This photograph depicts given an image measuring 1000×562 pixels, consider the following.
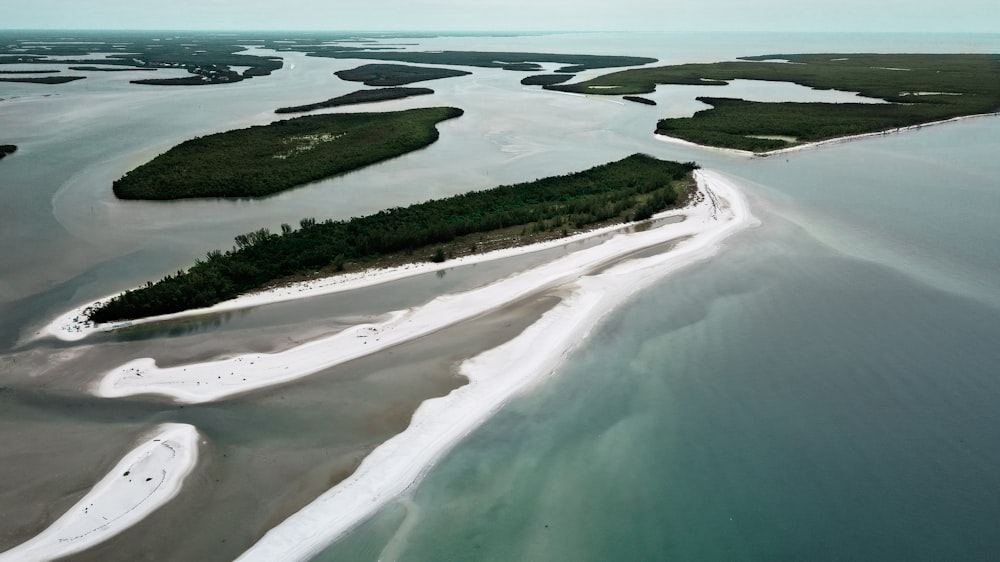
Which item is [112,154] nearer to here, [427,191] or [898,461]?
[427,191]

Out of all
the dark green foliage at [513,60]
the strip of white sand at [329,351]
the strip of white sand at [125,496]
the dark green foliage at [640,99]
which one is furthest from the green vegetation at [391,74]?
the strip of white sand at [125,496]

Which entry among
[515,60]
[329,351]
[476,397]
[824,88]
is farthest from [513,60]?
[476,397]

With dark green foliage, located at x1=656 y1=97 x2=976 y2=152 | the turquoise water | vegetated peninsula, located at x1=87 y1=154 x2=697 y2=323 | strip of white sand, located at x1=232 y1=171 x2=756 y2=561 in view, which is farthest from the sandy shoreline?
the turquoise water

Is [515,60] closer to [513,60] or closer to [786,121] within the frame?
[513,60]

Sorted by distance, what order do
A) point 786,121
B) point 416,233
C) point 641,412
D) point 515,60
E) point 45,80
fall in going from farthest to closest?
point 515,60
point 45,80
point 786,121
point 416,233
point 641,412

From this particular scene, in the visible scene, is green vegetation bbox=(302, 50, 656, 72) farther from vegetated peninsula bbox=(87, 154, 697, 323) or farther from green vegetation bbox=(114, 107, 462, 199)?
vegetated peninsula bbox=(87, 154, 697, 323)
